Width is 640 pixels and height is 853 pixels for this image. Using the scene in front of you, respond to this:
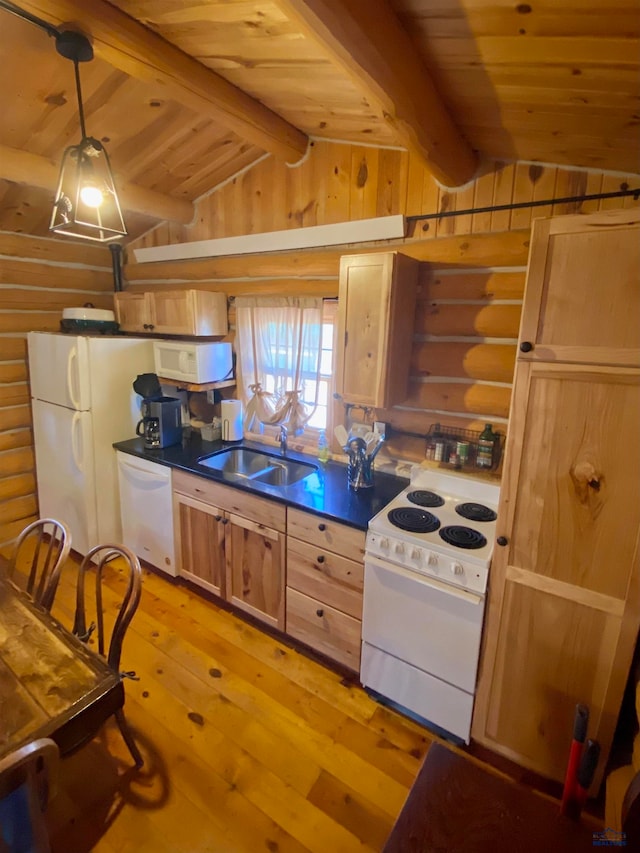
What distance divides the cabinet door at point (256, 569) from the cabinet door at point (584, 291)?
160 cm

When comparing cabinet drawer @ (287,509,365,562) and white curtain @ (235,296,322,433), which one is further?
white curtain @ (235,296,322,433)

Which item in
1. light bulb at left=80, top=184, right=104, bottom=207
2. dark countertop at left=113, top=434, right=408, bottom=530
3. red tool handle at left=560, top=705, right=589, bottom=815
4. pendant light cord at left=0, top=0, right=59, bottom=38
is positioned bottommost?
red tool handle at left=560, top=705, right=589, bottom=815

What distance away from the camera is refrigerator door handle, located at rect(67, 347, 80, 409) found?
283 centimetres

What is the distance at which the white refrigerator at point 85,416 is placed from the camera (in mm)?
2883

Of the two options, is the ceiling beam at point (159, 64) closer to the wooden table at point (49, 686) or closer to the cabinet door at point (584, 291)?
the cabinet door at point (584, 291)

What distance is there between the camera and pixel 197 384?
2979 millimetres

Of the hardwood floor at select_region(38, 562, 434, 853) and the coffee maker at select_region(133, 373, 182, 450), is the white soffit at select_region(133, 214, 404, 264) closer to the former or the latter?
the coffee maker at select_region(133, 373, 182, 450)

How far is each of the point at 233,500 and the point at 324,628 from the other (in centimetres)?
85

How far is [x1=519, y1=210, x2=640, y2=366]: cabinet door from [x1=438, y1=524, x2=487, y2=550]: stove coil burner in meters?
0.79

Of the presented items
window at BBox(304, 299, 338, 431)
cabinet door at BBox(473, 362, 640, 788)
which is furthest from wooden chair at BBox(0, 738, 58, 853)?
window at BBox(304, 299, 338, 431)

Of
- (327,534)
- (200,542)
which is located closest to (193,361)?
(200,542)

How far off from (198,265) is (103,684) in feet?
9.33

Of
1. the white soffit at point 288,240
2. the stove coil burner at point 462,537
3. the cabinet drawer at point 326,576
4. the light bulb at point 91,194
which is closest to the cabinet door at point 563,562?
the stove coil burner at point 462,537

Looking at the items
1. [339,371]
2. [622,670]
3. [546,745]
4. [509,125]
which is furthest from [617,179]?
[546,745]
